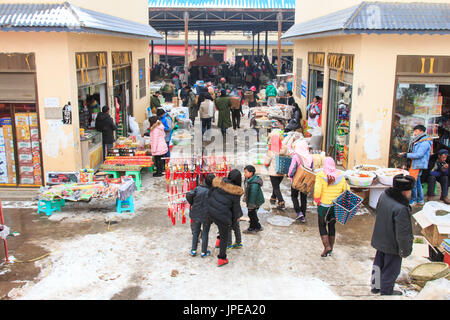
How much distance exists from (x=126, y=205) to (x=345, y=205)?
4509 mm

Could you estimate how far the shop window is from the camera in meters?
9.84

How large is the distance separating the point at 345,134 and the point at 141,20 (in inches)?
360

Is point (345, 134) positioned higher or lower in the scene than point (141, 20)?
lower

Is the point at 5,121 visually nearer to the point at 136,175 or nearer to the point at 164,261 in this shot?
the point at 136,175

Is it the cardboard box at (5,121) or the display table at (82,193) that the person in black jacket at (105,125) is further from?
the display table at (82,193)

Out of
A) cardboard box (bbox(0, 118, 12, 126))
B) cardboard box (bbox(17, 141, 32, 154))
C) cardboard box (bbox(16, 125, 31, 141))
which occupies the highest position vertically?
cardboard box (bbox(0, 118, 12, 126))

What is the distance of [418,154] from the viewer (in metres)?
9.23

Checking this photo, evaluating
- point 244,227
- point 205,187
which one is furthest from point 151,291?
point 244,227

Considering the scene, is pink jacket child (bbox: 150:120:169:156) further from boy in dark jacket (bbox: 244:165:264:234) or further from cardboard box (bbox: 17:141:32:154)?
boy in dark jacket (bbox: 244:165:264:234)

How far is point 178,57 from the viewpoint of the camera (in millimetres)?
43250

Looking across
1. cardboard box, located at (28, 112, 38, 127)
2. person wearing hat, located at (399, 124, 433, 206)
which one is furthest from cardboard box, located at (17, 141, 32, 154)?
person wearing hat, located at (399, 124, 433, 206)

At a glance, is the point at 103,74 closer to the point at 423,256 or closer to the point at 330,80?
the point at 330,80

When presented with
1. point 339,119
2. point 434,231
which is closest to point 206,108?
point 339,119

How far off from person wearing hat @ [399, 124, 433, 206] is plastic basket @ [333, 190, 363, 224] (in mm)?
2917
